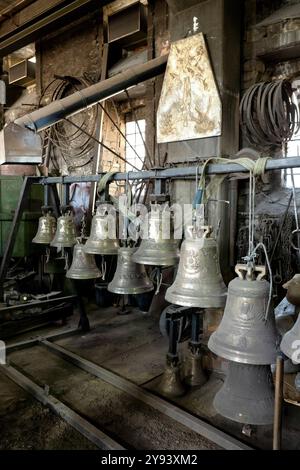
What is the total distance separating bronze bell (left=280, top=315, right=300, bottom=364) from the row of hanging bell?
0.07m

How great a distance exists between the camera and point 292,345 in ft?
4.89

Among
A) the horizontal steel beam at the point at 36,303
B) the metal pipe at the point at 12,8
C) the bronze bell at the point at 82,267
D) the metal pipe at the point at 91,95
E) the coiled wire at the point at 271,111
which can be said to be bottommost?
the horizontal steel beam at the point at 36,303

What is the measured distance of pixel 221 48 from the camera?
420 cm

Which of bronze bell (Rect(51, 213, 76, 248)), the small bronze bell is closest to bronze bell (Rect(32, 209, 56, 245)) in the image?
bronze bell (Rect(51, 213, 76, 248))

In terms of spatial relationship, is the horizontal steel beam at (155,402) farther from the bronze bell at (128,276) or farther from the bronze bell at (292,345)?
the bronze bell at (292,345)

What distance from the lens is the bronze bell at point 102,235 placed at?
282 cm

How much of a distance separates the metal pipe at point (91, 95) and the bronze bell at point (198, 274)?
3.00 meters

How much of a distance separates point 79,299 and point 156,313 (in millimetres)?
1263

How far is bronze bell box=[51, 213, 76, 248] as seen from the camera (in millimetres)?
3371

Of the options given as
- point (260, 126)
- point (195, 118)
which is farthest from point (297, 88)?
point (195, 118)

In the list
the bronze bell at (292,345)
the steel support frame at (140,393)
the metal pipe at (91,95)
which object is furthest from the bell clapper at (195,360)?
the metal pipe at (91,95)

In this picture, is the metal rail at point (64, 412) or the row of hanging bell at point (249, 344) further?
the metal rail at point (64, 412)
